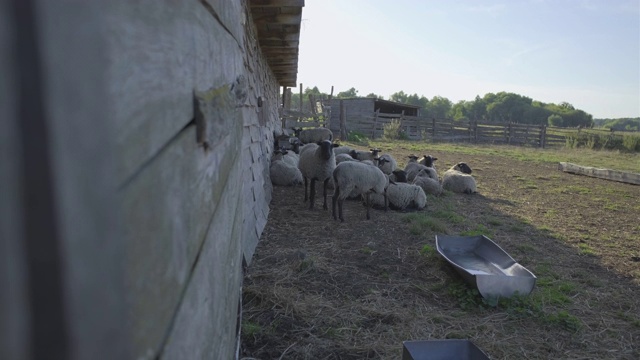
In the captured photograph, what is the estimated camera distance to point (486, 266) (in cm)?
514

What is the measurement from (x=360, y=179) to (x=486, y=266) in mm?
2892

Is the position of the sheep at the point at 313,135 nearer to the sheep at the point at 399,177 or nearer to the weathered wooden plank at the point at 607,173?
the sheep at the point at 399,177

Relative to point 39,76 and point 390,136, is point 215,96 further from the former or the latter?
point 390,136

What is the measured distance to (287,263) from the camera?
4941 millimetres

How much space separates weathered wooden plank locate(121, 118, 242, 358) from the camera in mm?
474

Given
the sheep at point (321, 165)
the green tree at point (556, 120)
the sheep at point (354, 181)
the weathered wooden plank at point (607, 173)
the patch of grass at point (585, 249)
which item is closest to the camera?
the patch of grass at point (585, 249)

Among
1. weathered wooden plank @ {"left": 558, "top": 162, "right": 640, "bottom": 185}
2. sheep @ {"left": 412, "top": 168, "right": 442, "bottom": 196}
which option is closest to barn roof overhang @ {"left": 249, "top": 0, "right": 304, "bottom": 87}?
sheep @ {"left": 412, "top": 168, "right": 442, "bottom": 196}

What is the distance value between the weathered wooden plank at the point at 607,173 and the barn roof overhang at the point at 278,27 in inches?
444

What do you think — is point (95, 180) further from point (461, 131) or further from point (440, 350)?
point (461, 131)

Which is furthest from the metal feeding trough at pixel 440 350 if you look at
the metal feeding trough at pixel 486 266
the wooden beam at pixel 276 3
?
the wooden beam at pixel 276 3

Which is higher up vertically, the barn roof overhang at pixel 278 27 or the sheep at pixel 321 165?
the barn roof overhang at pixel 278 27

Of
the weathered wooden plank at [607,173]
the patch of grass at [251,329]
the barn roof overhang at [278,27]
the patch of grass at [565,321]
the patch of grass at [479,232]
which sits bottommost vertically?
the patch of grass at [565,321]

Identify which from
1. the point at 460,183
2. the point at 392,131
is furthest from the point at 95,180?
the point at 392,131

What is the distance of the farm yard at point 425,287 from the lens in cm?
354
